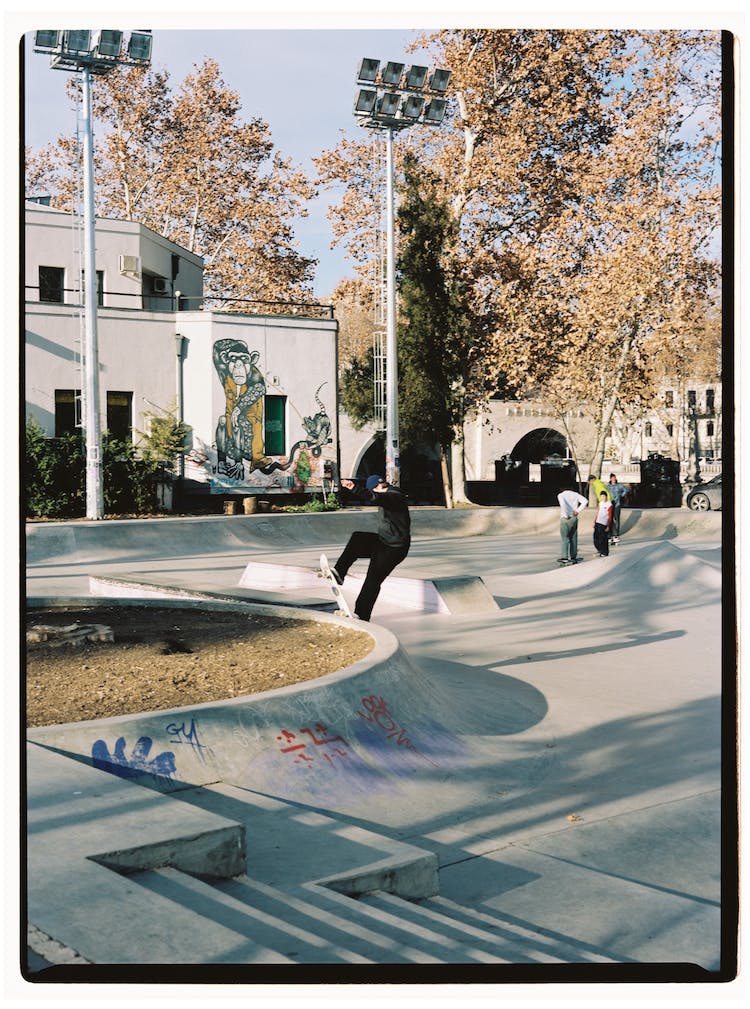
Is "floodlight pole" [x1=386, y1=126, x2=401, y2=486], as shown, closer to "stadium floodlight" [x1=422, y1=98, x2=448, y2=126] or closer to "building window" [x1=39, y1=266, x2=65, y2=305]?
"stadium floodlight" [x1=422, y1=98, x2=448, y2=126]

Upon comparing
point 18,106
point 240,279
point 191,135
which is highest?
point 191,135

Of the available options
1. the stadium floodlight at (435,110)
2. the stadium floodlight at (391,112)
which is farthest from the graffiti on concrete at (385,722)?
the stadium floodlight at (435,110)

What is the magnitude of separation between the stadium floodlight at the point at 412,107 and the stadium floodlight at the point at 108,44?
9.01 m

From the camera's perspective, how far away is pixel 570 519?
57.3 feet

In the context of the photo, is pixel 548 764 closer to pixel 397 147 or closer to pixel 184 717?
pixel 184 717

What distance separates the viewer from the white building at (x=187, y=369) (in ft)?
86.8

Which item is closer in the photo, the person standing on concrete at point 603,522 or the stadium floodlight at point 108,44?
the person standing on concrete at point 603,522

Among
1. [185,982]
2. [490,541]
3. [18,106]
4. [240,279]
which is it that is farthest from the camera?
[240,279]

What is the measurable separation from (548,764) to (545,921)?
2.48m

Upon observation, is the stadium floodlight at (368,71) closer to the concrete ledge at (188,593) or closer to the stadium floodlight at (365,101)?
the stadium floodlight at (365,101)

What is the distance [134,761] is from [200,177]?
40049mm

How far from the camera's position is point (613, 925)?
4125mm

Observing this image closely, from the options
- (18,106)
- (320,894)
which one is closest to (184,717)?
(320,894)

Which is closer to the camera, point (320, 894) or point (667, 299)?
point (320, 894)
